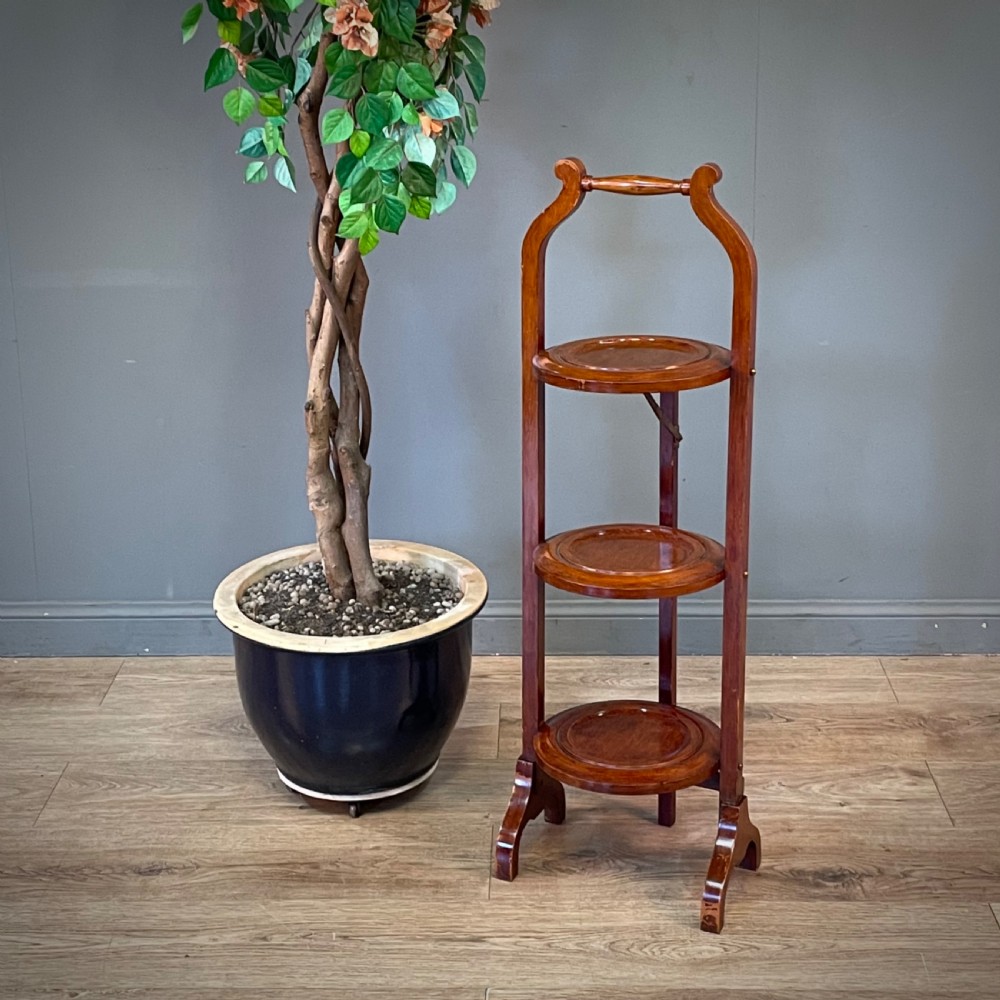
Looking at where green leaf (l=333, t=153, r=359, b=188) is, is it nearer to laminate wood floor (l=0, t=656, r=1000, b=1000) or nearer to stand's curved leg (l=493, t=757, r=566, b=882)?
stand's curved leg (l=493, t=757, r=566, b=882)

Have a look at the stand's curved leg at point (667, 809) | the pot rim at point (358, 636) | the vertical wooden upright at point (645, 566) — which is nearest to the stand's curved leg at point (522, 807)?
the vertical wooden upright at point (645, 566)

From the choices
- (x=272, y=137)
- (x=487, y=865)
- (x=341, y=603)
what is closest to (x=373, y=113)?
(x=272, y=137)

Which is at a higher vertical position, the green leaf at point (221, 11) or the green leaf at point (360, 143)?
the green leaf at point (221, 11)

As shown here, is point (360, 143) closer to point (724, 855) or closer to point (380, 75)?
point (380, 75)

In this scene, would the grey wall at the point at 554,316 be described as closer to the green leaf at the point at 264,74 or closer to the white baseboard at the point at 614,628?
the white baseboard at the point at 614,628

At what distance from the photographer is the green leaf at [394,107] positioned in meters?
1.96

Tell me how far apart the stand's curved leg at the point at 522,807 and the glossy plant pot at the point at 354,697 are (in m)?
0.19

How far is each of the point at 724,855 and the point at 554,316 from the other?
1.13 metres

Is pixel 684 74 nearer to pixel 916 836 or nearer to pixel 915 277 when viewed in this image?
pixel 915 277

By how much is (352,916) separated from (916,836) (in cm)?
92

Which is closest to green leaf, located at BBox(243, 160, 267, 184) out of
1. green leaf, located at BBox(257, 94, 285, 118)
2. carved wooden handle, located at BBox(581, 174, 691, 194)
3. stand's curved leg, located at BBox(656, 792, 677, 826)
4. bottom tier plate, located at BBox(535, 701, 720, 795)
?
green leaf, located at BBox(257, 94, 285, 118)

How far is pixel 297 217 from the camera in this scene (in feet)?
8.93

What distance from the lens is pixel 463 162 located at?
212 centimetres

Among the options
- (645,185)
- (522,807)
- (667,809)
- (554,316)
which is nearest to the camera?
(645,185)
